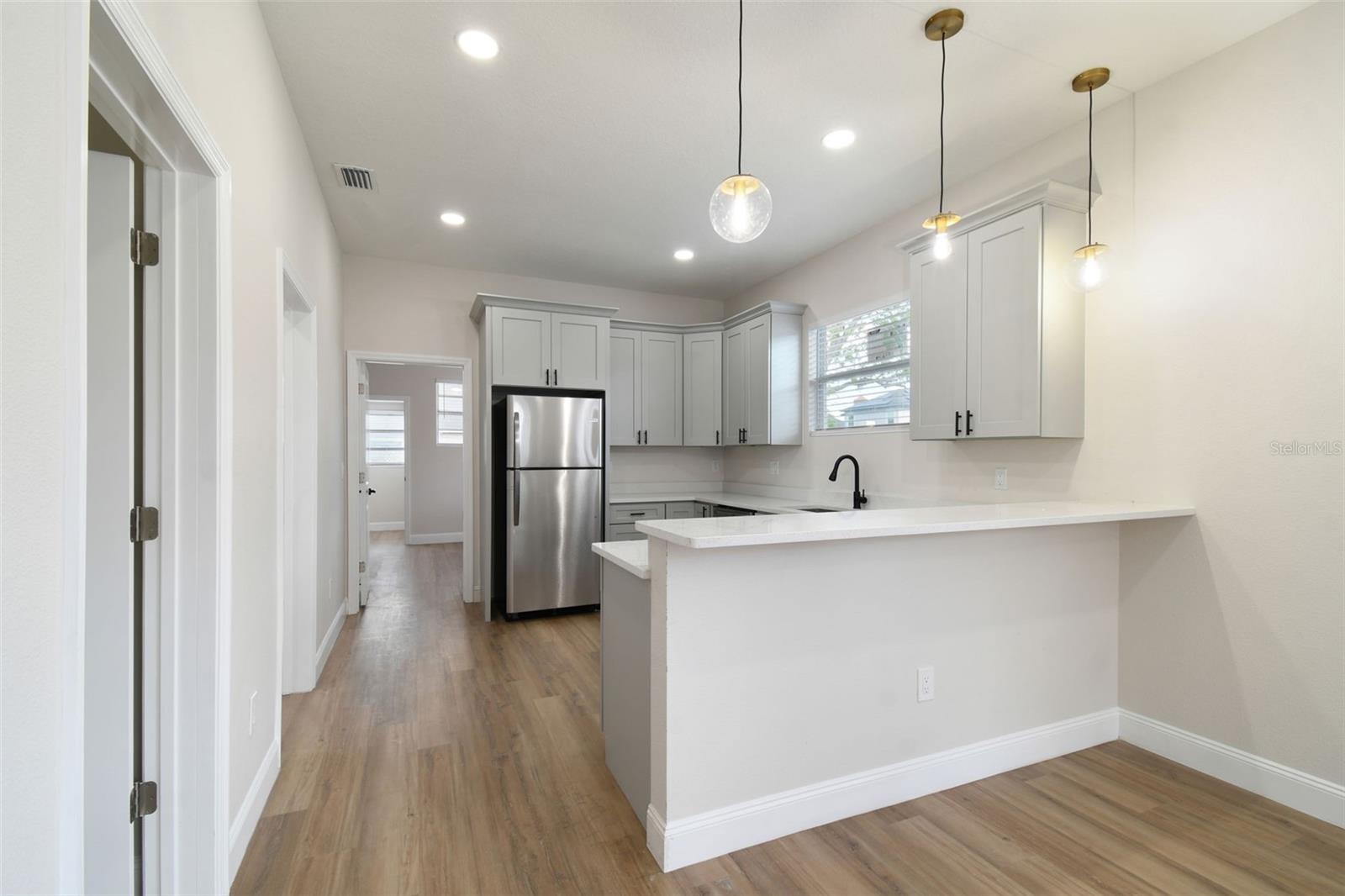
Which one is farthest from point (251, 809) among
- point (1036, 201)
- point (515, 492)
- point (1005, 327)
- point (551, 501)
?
point (1036, 201)

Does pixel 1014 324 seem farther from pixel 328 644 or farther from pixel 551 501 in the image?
pixel 328 644

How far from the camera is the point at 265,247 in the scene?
7.25 ft

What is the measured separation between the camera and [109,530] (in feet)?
4.80

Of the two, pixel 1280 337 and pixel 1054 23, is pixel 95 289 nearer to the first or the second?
pixel 1054 23

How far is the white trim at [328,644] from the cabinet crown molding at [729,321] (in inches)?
122

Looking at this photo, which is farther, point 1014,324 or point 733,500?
Result: point 733,500

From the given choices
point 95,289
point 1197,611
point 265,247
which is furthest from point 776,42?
point 1197,611

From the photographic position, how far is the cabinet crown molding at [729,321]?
4.70 metres

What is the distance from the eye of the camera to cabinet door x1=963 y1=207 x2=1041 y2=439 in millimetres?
2654

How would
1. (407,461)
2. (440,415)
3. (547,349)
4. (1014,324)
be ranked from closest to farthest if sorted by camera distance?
(1014,324), (547,349), (407,461), (440,415)

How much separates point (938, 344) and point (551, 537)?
118 inches

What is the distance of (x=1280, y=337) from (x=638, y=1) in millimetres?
2589

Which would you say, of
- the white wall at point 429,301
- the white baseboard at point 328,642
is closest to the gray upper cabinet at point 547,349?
the white wall at point 429,301

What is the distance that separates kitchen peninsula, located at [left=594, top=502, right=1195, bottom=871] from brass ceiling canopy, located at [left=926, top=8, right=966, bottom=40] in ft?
5.77
